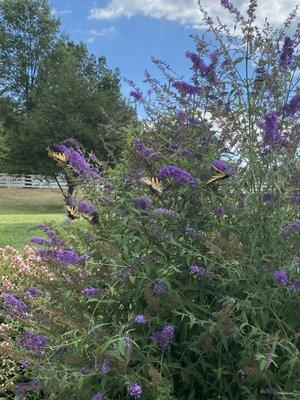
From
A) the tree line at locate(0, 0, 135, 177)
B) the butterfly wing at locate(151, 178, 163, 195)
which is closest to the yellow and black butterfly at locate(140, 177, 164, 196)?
the butterfly wing at locate(151, 178, 163, 195)

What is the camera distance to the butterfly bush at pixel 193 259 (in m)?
2.59

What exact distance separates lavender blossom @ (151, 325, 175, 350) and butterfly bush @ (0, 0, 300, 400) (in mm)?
10

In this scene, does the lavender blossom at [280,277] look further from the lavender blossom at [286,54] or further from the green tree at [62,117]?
the green tree at [62,117]

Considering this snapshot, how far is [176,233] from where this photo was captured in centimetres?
287

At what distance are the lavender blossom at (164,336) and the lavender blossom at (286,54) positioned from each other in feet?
4.86

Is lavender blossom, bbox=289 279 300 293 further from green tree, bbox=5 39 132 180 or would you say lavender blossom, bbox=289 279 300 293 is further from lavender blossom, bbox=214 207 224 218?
green tree, bbox=5 39 132 180

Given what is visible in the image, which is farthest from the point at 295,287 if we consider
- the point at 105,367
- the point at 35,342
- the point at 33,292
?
the point at 33,292

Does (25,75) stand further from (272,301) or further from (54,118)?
(272,301)

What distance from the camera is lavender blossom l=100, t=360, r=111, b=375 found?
2.49 meters

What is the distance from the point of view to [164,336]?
8.27 feet

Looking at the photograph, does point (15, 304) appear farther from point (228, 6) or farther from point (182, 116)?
point (228, 6)

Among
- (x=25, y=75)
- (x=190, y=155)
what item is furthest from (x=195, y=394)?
(x=25, y=75)

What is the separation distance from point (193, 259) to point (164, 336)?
47 centimetres

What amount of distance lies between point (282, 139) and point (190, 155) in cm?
47
